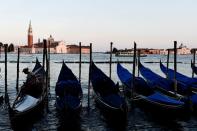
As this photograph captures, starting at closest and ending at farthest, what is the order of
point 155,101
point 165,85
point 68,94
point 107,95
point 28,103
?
point 28,103 < point 155,101 < point 68,94 < point 107,95 < point 165,85

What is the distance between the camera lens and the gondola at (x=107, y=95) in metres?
16.5

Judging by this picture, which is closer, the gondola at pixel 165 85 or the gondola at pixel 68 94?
the gondola at pixel 68 94

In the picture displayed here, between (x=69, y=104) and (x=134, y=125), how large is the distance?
3.07 meters

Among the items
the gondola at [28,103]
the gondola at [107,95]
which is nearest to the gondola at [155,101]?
the gondola at [107,95]

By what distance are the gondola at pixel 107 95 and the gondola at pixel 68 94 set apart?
1077 millimetres

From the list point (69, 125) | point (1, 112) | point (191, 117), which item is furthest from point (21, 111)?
point (191, 117)

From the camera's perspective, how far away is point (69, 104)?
17.3 metres

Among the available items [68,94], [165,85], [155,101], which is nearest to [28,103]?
[68,94]

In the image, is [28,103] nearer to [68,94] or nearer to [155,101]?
[68,94]

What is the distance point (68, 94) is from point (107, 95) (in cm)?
203

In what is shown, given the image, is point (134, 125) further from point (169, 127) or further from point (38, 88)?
point (38, 88)

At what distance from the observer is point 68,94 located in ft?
62.5

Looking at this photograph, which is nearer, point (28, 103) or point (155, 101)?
point (28, 103)

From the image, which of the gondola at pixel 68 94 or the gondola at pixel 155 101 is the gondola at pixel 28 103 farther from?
the gondola at pixel 155 101
